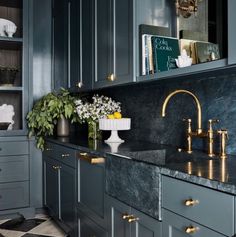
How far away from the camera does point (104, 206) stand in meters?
1.83

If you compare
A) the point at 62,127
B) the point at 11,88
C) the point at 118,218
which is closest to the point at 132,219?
the point at 118,218

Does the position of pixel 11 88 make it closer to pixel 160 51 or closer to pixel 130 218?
pixel 160 51

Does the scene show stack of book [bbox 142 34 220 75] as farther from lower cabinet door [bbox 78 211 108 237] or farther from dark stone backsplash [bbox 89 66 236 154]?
lower cabinet door [bbox 78 211 108 237]

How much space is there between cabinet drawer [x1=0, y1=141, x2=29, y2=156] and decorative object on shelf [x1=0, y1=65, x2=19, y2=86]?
0.63m

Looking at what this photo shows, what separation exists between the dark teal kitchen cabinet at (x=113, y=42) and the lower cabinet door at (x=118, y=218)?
2.46 ft

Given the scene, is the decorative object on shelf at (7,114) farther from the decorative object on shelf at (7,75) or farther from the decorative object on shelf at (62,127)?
the decorative object on shelf at (62,127)

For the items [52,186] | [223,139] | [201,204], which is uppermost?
[223,139]

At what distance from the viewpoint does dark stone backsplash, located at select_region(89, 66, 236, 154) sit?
5.68 ft

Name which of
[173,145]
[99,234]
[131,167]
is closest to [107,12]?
[173,145]

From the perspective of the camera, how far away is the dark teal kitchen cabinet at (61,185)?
2.36 meters

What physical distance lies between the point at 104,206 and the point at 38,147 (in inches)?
60.8

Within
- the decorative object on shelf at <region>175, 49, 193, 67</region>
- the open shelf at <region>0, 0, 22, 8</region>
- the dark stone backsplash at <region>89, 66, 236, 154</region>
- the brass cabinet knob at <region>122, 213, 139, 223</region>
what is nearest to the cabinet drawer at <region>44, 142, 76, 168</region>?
the dark stone backsplash at <region>89, 66, 236, 154</region>

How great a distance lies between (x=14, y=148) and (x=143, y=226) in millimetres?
2041

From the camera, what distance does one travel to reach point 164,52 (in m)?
1.88
